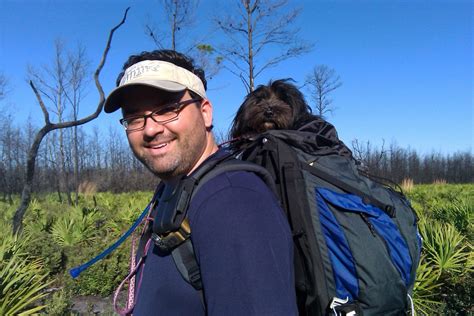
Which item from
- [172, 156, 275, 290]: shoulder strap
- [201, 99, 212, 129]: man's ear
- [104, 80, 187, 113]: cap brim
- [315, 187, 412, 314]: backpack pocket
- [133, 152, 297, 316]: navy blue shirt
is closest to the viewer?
[133, 152, 297, 316]: navy blue shirt

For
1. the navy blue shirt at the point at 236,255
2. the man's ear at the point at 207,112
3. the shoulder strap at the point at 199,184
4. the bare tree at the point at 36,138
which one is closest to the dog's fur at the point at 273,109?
the man's ear at the point at 207,112

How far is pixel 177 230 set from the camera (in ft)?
3.75

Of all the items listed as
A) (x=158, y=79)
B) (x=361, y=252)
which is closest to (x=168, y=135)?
(x=158, y=79)

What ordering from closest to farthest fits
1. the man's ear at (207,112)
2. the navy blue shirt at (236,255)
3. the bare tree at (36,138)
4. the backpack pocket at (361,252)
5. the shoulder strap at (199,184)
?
the navy blue shirt at (236,255) → the shoulder strap at (199,184) → the backpack pocket at (361,252) → the man's ear at (207,112) → the bare tree at (36,138)

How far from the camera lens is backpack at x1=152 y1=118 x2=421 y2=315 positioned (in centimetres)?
119

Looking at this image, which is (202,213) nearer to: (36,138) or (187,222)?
(187,222)

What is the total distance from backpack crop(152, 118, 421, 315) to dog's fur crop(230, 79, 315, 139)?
58 cm

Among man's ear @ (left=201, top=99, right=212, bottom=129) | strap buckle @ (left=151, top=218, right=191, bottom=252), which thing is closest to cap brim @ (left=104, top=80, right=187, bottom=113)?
man's ear @ (left=201, top=99, right=212, bottom=129)

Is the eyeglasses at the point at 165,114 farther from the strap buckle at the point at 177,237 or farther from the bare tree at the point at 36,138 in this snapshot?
the bare tree at the point at 36,138

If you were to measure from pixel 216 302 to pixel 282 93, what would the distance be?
1.33 m

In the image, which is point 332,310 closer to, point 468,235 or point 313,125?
point 313,125

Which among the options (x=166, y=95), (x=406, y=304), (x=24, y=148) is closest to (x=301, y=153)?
(x=166, y=95)

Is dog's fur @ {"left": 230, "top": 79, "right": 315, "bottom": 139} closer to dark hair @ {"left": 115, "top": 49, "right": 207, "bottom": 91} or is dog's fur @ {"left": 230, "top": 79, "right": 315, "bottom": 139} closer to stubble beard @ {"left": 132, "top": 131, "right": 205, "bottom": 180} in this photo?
dark hair @ {"left": 115, "top": 49, "right": 207, "bottom": 91}

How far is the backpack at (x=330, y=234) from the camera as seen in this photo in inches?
46.9
